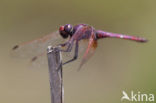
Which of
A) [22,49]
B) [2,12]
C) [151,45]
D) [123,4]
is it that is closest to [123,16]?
[123,4]

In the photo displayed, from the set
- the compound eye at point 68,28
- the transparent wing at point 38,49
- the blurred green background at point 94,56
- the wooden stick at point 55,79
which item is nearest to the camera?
the wooden stick at point 55,79

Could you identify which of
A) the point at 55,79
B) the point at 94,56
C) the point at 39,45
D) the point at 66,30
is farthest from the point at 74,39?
the point at 94,56

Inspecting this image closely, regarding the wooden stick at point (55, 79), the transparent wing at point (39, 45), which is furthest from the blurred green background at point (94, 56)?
the wooden stick at point (55, 79)

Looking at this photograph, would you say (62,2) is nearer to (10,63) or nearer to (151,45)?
(10,63)

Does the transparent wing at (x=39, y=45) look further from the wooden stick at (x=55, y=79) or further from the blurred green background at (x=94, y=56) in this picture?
the blurred green background at (x=94, y=56)

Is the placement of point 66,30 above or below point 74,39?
above

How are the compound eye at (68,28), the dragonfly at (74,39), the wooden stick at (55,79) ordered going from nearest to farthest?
the wooden stick at (55,79)
the dragonfly at (74,39)
the compound eye at (68,28)

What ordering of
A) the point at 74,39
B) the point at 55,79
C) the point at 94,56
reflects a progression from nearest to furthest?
the point at 55,79 → the point at 74,39 → the point at 94,56

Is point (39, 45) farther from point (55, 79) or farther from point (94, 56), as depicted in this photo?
point (94, 56)
